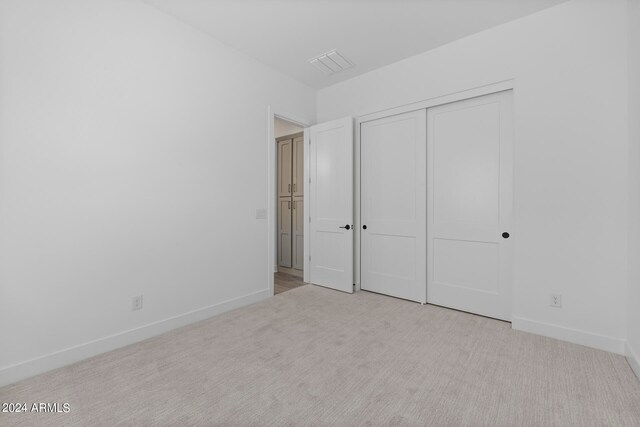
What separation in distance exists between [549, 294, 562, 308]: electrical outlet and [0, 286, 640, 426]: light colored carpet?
303 millimetres

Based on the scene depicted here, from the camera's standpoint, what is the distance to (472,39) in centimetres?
292

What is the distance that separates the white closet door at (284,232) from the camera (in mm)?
5195

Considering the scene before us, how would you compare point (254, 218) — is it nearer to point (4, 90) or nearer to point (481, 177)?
point (4, 90)

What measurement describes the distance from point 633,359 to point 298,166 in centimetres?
430

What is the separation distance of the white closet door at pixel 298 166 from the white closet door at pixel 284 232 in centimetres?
29

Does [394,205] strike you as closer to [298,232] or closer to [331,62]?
[331,62]

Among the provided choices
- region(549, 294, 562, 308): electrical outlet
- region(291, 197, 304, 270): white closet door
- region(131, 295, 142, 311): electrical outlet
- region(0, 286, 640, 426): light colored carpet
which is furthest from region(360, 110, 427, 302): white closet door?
region(131, 295, 142, 311): electrical outlet

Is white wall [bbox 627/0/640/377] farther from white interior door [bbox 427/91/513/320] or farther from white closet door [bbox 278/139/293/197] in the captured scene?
white closet door [bbox 278/139/293/197]

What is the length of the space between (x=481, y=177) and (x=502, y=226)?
520 mm

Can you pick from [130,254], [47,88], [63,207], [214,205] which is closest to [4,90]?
[47,88]

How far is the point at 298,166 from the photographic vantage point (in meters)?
5.01

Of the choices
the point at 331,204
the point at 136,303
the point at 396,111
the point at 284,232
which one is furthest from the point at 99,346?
the point at 396,111

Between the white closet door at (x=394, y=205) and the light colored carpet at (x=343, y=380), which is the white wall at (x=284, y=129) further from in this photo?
the light colored carpet at (x=343, y=380)

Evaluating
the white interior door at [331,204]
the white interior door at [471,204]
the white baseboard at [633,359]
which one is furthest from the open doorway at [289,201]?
the white baseboard at [633,359]
